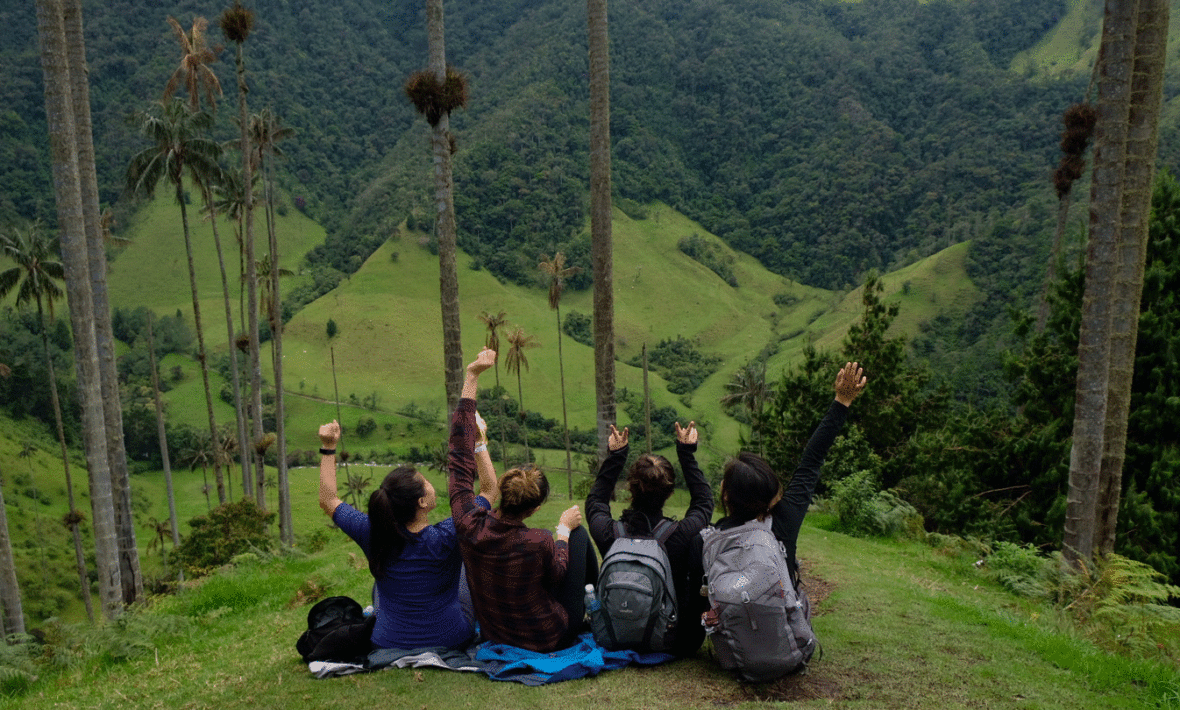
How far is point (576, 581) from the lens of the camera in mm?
5766

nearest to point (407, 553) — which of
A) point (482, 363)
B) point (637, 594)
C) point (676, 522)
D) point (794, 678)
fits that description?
point (482, 363)

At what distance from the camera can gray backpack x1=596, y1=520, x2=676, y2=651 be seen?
541cm

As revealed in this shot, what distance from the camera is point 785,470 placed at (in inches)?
1008

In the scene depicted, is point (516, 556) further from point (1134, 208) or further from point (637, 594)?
point (1134, 208)

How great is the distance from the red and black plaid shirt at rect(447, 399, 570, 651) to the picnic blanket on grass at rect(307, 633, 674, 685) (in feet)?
0.45

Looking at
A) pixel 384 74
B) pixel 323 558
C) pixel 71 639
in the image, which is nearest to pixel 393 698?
pixel 71 639

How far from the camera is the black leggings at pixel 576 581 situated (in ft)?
18.7

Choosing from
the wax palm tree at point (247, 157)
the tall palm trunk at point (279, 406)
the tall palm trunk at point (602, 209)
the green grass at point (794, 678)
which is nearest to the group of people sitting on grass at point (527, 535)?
the green grass at point (794, 678)

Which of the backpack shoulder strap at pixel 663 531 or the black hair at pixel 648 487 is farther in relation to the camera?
the backpack shoulder strap at pixel 663 531

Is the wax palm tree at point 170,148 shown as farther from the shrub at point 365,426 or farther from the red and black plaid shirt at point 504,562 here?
the shrub at point 365,426

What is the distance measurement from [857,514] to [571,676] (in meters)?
12.1

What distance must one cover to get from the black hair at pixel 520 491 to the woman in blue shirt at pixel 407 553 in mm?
380

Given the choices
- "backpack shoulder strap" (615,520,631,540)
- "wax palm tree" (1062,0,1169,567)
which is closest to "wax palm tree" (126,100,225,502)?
"backpack shoulder strap" (615,520,631,540)

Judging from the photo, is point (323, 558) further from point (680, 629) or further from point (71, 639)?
point (680, 629)
